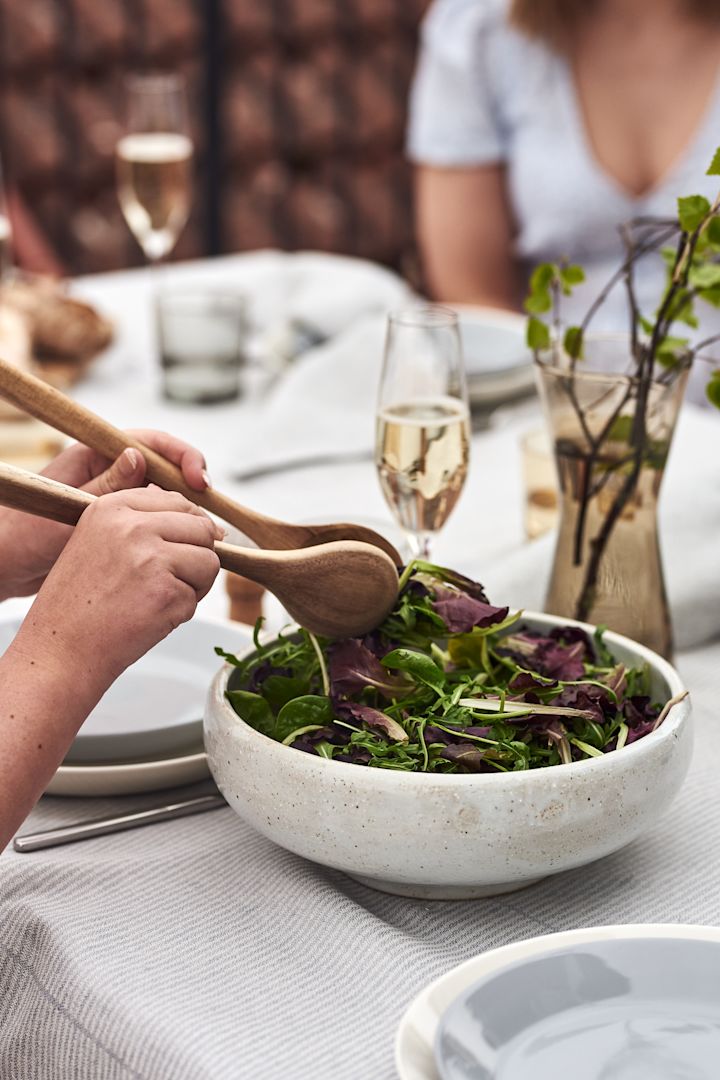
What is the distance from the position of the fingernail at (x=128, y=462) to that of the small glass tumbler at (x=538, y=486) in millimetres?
481

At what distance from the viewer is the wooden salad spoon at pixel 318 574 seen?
0.72 m

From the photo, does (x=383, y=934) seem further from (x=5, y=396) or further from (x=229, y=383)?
(x=229, y=383)

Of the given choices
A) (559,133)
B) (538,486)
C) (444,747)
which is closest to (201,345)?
(538,486)

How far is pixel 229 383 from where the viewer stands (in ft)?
5.56

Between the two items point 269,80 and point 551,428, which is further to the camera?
point 269,80

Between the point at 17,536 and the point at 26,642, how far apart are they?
0.20 metres

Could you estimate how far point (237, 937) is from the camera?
2.24 ft

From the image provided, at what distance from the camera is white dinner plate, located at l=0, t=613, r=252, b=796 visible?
805 mm

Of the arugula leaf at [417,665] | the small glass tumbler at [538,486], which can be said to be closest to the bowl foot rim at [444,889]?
the arugula leaf at [417,665]

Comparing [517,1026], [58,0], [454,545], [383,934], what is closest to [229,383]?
Answer: [454,545]

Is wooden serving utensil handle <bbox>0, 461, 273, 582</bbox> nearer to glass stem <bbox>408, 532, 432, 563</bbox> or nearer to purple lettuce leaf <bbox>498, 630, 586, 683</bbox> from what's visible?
purple lettuce leaf <bbox>498, 630, 586, 683</bbox>

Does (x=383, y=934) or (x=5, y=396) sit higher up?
(x=5, y=396)

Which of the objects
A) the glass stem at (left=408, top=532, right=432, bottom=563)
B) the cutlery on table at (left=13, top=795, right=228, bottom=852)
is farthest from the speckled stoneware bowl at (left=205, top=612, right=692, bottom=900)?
the glass stem at (left=408, top=532, right=432, bottom=563)

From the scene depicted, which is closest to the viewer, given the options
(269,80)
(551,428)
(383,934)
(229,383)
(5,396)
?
(383,934)
